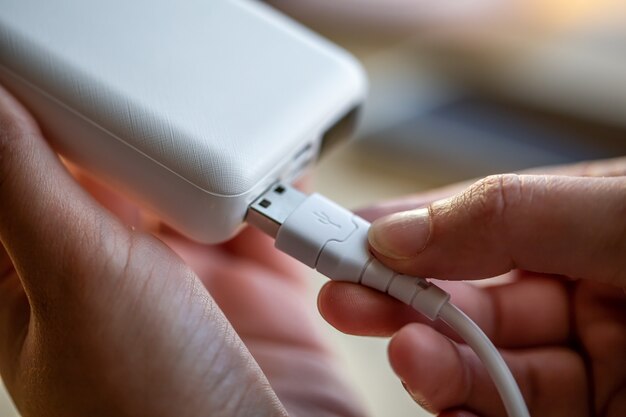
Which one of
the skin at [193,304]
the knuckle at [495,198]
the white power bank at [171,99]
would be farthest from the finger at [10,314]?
the knuckle at [495,198]

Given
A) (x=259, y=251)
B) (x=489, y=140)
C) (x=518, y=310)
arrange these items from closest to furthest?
1. (x=518, y=310)
2. (x=259, y=251)
3. (x=489, y=140)

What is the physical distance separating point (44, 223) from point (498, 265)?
0.31m

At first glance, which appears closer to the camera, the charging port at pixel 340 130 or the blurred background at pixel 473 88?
the charging port at pixel 340 130

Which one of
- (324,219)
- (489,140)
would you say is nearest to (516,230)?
(324,219)

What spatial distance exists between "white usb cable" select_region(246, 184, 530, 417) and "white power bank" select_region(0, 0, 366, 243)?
24 mm

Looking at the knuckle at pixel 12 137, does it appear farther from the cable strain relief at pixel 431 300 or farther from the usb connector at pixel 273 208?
the cable strain relief at pixel 431 300

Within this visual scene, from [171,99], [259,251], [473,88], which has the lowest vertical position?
[259,251]

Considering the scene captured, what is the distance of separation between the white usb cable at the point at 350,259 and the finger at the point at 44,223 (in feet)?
0.36

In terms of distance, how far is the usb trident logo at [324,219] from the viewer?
51 cm

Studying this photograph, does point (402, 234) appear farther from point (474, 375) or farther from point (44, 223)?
point (44, 223)

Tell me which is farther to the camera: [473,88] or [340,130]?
[473,88]

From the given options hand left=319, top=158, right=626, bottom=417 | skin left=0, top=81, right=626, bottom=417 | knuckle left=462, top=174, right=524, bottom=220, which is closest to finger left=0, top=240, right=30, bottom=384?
skin left=0, top=81, right=626, bottom=417

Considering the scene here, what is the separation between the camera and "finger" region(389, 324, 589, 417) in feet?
1.62

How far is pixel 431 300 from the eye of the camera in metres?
0.48
